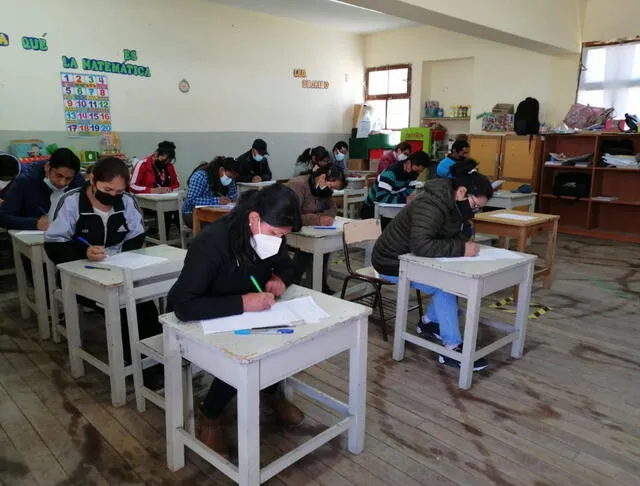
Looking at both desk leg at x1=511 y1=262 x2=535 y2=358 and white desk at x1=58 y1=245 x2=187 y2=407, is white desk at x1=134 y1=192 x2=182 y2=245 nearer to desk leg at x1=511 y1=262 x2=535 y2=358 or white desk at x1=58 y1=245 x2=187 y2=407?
white desk at x1=58 y1=245 x2=187 y2=407

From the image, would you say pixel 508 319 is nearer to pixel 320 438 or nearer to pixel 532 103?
pixel 320 438

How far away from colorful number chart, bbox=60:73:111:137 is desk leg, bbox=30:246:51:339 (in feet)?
12.0

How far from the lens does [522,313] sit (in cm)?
304

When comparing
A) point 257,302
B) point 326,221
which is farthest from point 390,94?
point 257,302

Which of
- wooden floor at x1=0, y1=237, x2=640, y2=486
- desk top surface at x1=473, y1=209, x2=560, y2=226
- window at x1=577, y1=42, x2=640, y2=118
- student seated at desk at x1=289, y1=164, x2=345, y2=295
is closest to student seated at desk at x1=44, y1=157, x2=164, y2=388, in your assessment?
wooden floor at x1=0, y1=237, x2=640, y2=486

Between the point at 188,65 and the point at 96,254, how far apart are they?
538cm

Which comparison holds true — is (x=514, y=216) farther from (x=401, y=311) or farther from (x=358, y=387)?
(x=358, y=387)

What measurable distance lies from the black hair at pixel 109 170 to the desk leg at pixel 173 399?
1.12 m

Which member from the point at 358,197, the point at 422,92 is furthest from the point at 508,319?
the point at 422,92

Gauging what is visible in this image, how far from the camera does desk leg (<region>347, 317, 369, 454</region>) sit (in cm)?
198

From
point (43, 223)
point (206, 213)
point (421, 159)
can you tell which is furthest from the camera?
point (421, 159)

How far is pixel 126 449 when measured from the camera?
215 centimetres

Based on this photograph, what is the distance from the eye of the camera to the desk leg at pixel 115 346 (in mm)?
2348

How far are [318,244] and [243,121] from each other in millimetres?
5085
